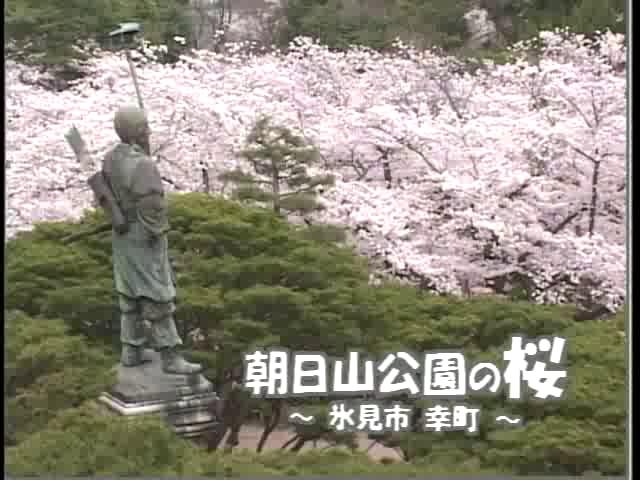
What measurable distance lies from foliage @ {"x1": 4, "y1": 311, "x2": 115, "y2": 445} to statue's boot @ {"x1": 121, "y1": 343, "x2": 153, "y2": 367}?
3.7 inches

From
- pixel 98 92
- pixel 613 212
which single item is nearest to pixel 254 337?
pixel 98 92

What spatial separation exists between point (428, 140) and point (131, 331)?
7.13 ft

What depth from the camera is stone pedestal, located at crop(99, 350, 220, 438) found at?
7430 mm

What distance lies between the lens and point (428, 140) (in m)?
7.71

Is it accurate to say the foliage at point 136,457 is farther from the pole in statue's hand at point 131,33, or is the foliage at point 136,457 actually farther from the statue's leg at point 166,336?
the pole in statue's hand at point 131,33

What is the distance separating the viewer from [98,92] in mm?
7621

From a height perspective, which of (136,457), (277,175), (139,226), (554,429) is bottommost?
(136,457)

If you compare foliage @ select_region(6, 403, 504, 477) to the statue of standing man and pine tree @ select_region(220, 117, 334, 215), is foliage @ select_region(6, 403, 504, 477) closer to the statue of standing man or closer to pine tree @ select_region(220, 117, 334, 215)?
the statue of standing man

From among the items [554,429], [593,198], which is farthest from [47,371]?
[593,198]

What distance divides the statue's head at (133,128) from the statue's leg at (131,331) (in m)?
0.93

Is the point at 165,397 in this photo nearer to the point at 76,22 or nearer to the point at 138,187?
the point at 138,187

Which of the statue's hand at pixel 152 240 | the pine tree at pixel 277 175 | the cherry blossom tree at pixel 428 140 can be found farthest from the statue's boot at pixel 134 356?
the pine tree at pixel 277 175

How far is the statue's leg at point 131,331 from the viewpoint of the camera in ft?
24.3

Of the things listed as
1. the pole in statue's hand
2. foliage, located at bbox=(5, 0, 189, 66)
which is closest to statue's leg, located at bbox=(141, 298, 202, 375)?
the pole in statue's hand
